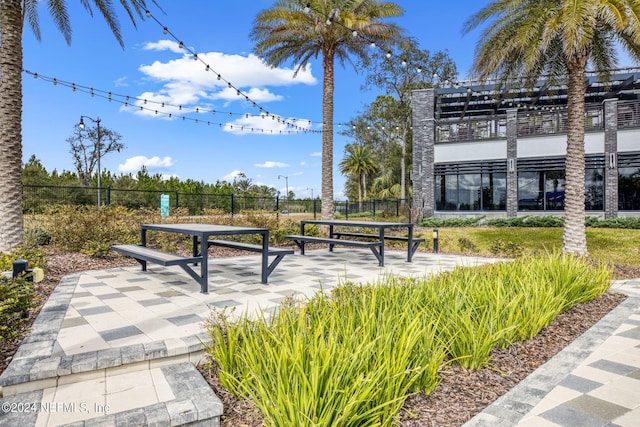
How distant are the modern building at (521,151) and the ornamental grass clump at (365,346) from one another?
1561cm

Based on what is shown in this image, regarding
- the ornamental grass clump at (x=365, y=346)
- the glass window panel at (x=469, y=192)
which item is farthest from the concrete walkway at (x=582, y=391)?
the glass window panel at (x=469, y=192)

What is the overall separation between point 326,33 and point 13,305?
1178 centimetres

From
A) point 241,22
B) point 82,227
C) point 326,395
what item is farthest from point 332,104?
point 326,395

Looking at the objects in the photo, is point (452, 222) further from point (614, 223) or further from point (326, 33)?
point (326, 33)

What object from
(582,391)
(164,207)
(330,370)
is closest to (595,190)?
(582,391)

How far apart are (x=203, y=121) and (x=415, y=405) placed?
13.2 meters

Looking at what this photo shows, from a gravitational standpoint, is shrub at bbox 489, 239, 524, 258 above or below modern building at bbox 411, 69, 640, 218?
below

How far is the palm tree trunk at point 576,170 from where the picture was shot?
872 cm

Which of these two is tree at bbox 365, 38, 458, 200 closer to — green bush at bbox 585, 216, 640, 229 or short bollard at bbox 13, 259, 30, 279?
green bush at bbox 585, 216, 640, 229

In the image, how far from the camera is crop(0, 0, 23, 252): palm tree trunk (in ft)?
20.3

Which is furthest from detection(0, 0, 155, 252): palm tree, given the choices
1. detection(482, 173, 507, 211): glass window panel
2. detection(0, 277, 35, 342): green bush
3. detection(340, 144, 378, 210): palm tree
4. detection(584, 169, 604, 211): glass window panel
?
detection(340, 144, 378, 210): palm tree

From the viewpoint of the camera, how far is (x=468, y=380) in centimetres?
271

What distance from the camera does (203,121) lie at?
1366 cm

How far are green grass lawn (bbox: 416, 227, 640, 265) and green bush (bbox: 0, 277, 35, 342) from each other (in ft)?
32.0
